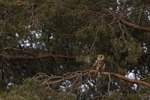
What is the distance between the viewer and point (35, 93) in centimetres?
394

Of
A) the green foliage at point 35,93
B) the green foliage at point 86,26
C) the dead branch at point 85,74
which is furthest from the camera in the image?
the green foliage at point 86,26

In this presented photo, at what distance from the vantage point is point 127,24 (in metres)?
5.17

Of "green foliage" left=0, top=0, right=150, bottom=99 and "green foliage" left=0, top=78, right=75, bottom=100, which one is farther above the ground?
"green foliage" left=0, top=0, right=150, bottom=99

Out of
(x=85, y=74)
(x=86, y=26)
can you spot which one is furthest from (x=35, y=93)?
(x=86, y=26)

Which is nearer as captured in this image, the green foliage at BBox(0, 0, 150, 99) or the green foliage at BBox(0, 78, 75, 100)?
the green foliage at BBox(0, 78, 75, 100)

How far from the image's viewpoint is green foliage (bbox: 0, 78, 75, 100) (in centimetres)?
374

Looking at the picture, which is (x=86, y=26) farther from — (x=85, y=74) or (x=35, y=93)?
(x=35, y=93)

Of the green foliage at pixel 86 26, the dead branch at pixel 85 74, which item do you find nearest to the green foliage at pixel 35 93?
the green foliage at pixel 86 26

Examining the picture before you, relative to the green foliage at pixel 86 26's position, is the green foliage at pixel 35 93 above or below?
below

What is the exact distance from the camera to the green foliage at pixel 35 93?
3.74 m

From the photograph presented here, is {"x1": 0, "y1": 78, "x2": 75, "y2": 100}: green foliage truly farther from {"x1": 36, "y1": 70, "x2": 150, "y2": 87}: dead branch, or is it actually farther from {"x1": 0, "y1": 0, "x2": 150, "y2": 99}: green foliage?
{"x1": 36, "y1": 70, "x2": 150, "y2": 87}: dead branch

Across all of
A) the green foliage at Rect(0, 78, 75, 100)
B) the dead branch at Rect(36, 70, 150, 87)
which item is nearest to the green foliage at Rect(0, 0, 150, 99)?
the green foliage at Rect(0, 78, 75, 100)

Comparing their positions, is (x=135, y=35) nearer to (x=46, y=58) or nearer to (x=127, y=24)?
(x=127, y=24)

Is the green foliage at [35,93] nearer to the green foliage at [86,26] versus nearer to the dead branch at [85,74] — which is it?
the green foliage at [86,26]
